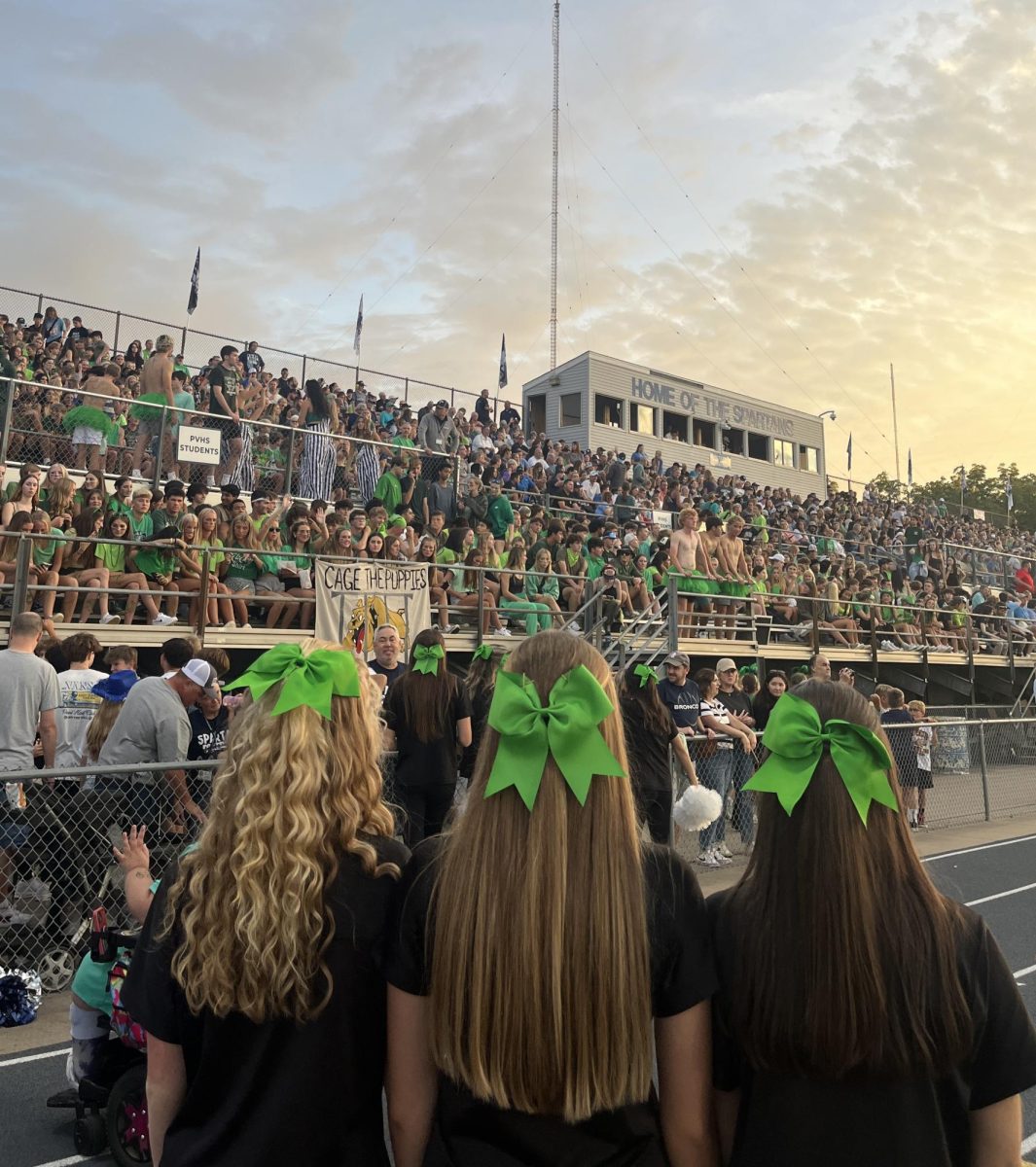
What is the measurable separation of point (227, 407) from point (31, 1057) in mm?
9560

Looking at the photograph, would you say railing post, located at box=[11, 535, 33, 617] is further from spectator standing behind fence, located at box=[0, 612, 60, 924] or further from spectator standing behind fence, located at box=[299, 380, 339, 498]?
spectator standing behind fence, located at box=[299, 380, 339, 498]

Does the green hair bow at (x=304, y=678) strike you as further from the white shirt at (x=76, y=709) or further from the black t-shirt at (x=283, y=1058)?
the white shirt at (x=76, y=709)

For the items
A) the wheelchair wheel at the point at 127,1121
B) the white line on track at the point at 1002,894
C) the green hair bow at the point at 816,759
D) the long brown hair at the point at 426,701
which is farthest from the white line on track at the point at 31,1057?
the white line on track at the point at 1002,894

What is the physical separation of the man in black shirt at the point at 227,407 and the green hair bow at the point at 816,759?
11279mm

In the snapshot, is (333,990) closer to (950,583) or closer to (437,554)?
(437,554)

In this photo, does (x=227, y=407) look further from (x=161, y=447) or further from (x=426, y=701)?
(x=426, y=701)

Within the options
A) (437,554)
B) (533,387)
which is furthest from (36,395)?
(533,387)

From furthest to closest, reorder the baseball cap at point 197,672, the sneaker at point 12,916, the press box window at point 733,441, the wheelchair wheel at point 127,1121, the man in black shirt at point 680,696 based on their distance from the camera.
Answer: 1. the press box window at point 733,441
2. the man in black shirt at point 680,696
3. the baseball cap at point 197,672
4. the sneaker at point 12,916
5. the wheelchair wheel at point 127,1121

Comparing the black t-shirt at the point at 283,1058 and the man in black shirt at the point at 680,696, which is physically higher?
the man in black shirt at the point at 680,696

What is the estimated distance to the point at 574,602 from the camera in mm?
14141

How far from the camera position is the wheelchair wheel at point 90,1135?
377 centimetres

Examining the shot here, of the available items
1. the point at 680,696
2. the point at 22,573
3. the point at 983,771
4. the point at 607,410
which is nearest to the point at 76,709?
the point at 22,573

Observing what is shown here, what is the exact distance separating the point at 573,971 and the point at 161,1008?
778 mm

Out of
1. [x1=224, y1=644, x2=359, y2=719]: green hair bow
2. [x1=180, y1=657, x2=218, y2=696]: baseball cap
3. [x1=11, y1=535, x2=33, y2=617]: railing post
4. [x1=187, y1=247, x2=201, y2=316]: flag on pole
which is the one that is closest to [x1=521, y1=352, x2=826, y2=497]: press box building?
[x1=187, y1=247, x2=201, y2=316]: flag on pole
